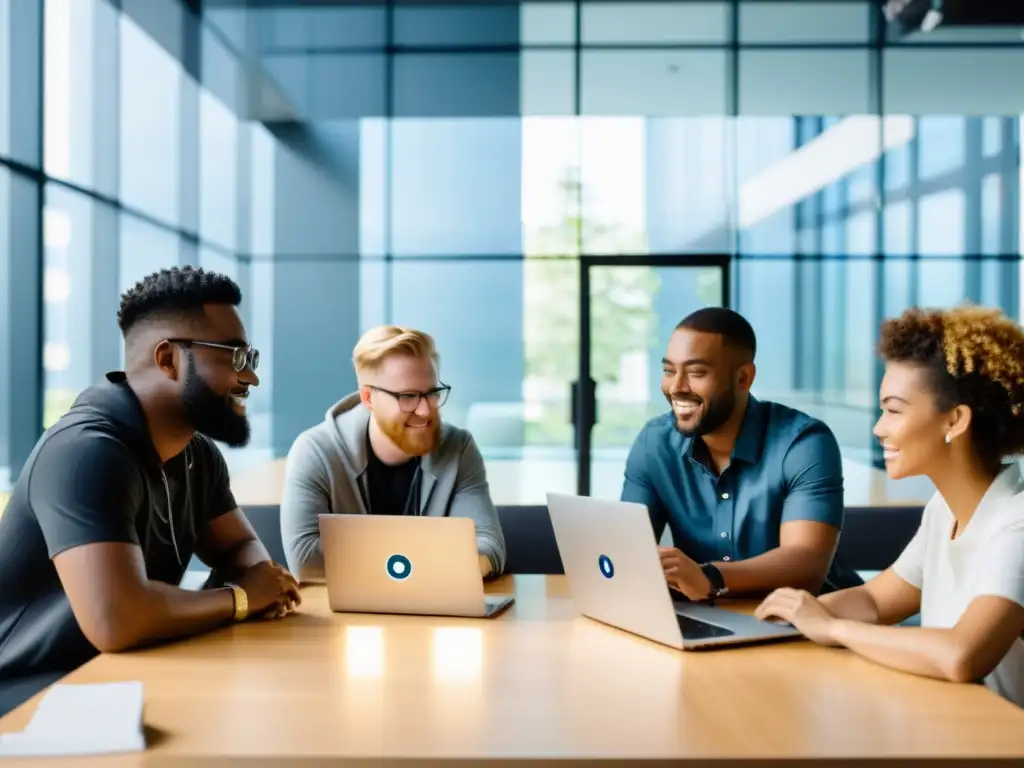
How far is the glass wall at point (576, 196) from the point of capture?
8.65 metres

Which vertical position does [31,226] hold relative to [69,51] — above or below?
below

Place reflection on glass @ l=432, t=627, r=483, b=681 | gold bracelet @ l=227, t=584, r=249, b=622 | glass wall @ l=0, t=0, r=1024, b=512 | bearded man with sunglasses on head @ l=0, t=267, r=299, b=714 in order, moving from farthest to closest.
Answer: glass wall @ l=0, t=0, r=1024, b=512 < gold bracelet @ l=227, t=584, r=249, b=622 < bearded man with sunglasses on head @ l=0, t=267, r=299, b=714 < reflection on glass @ l=432, t=627, r=483, b=681

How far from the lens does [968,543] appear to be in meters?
1.88

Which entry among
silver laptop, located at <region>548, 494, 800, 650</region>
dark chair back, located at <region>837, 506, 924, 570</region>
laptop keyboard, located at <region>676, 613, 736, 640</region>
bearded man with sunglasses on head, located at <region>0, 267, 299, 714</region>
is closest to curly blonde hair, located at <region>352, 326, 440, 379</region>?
bearded man with sunglasses on head, located at <region>0, 267, 299, 714</region>

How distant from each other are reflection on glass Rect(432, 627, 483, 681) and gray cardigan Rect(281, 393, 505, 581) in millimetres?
615

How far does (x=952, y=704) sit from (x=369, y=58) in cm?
864

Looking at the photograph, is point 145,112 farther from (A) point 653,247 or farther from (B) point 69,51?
(A) point 653,247

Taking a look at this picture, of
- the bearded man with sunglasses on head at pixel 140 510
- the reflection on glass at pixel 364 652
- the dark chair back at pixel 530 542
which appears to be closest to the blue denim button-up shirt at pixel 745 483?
the dark chair back at pixel 530 542

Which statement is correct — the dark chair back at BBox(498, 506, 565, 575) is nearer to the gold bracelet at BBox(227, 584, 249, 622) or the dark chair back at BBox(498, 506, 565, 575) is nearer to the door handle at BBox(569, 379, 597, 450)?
the gold bracelet at BBox(227, 584, 249, 622)

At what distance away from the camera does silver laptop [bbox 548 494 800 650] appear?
184 cm

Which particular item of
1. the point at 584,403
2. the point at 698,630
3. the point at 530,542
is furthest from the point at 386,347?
the point at 584,403

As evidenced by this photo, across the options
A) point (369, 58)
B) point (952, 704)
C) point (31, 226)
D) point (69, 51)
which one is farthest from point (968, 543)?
point (369, 58)

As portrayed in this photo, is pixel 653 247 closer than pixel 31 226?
No

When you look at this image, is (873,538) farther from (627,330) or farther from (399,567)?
(627,330)
